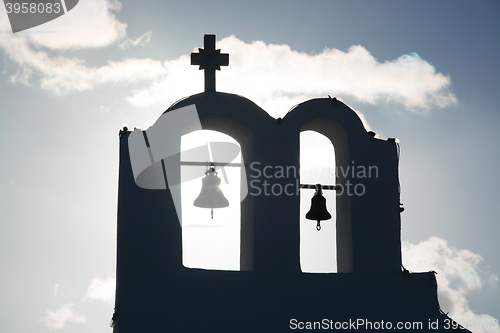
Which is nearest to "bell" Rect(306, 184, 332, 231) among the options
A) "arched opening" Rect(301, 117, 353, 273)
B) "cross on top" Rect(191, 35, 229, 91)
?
"arched opening" Rect(301, 117, 353, 273)

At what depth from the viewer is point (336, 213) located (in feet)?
30.2

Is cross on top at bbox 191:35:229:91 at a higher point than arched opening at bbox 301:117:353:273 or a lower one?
higher

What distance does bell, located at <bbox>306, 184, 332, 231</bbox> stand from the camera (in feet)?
29.8

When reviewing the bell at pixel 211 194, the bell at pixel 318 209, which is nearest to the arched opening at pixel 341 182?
the bell at pixel 318 209

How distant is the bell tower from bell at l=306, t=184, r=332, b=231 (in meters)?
0.01

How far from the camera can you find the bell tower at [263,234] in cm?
802

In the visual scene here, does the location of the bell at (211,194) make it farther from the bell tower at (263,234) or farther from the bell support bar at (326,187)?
the bell support bar at (326,187)

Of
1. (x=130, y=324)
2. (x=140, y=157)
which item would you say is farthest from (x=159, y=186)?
(x=130, y=324)

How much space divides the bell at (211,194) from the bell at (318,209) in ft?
3.68

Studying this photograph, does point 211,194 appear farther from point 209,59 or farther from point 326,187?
point 209,59

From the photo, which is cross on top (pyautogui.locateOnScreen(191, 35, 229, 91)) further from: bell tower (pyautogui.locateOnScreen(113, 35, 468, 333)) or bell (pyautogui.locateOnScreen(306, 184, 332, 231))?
bell (pyautogui.locateOnScreen(306, 184, 332, 231))

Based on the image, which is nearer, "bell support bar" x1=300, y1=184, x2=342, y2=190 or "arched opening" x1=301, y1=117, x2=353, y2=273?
"arched opening" x1=301, y1=117, x2=353, y2=273

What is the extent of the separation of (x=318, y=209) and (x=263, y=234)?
100 cm

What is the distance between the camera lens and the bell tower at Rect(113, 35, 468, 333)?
8023mm
